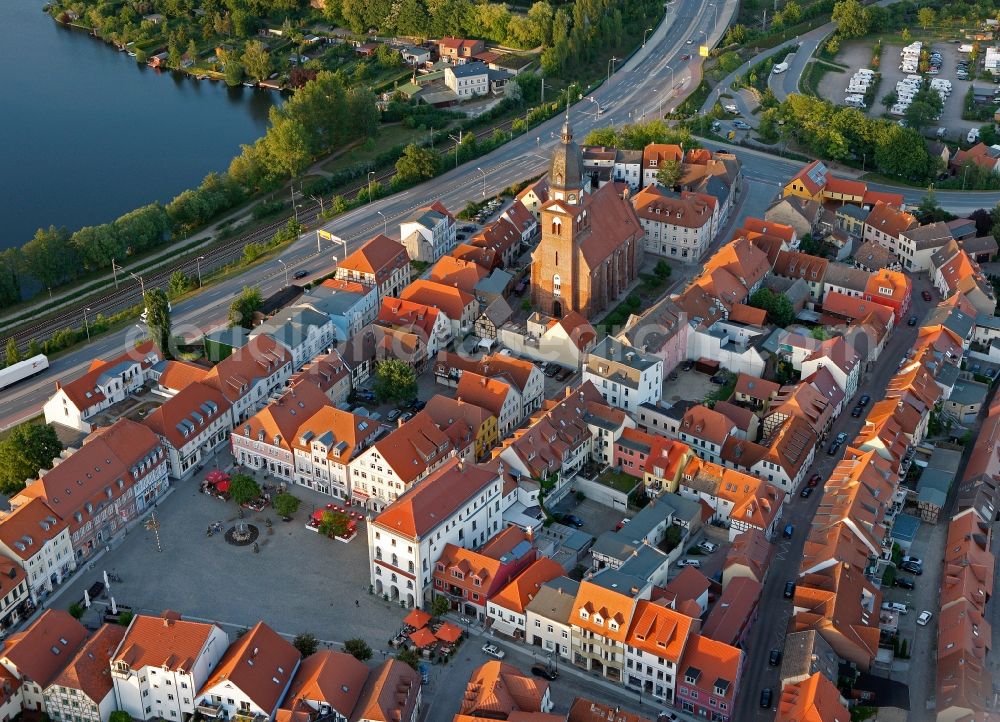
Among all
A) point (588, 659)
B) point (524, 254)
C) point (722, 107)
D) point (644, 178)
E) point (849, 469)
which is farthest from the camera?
point (722, 107)

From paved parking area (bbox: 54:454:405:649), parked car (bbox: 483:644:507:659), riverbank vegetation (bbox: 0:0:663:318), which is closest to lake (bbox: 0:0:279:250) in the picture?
riverbank vegetation (bbox: 0:0:663:318)

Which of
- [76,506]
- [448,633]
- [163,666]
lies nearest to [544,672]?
[448,633]

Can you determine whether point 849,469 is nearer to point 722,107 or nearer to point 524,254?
point 524,254

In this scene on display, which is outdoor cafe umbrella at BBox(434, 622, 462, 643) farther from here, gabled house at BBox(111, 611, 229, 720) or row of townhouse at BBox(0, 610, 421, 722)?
gabled house at BBox(111, 611, 229, 720)

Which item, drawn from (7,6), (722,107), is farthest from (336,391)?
(7,6)

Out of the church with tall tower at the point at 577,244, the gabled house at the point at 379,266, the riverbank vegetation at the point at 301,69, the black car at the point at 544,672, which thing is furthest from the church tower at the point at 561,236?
the black car at the point at 544,672
